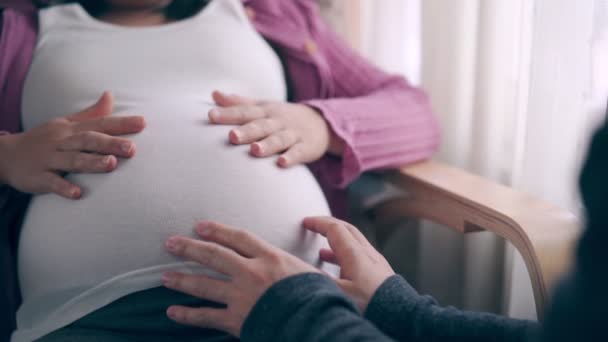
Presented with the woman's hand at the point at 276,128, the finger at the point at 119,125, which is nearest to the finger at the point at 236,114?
the woman's hand at the point at 276,128

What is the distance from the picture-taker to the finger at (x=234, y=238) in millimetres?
696

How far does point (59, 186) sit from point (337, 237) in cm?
39

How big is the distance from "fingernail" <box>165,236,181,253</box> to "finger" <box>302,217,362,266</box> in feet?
0.57

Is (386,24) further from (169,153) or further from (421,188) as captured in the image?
(169,153)

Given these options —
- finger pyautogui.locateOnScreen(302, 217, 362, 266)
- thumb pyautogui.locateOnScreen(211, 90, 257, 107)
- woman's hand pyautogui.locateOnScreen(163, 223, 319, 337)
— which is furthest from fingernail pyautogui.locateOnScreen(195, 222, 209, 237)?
thumb pyautogui.locateOnScreen(211, 90, 257, 107)

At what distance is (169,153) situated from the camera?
31.9 inches

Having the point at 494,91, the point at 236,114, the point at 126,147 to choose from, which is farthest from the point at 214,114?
the point at 494,91

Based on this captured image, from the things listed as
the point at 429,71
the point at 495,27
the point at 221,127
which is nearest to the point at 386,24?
the point at 429,71

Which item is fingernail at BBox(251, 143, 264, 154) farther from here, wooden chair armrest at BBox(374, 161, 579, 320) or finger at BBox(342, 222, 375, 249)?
wooden chair armrest at BBox(374, 161, 579, 320)

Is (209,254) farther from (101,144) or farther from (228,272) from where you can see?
(101,144)

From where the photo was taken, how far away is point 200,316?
27.3 inches

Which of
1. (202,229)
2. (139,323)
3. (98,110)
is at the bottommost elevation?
(139,323)

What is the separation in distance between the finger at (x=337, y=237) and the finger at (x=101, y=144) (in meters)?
0.26

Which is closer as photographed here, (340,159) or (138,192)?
(138,192)
